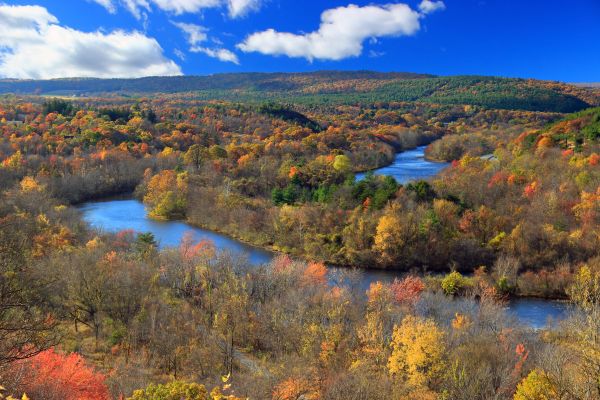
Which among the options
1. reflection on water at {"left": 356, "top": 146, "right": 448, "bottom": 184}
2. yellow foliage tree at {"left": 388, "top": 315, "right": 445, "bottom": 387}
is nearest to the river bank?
yellow foliage tree at {"left": 388, "top": 315, "right": 445, "bottom": 387}

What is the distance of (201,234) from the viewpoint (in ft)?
181

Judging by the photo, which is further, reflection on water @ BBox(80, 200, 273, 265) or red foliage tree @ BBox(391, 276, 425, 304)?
reflection on water @ BBox(80, 200, 273, 265)

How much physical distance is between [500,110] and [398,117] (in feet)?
105

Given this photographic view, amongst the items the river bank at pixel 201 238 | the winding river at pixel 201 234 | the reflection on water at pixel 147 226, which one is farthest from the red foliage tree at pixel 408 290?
the reflection on water at pixel 147 226

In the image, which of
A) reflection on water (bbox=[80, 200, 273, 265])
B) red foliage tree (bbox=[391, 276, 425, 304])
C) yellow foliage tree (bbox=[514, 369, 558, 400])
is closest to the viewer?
yellow foliage tree (bbox=[514, 369, 558, 400])

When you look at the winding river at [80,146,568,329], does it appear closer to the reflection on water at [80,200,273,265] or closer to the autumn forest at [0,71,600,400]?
the reflection on water at [80,200,273,265]

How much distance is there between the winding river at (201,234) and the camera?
3509 centimetres

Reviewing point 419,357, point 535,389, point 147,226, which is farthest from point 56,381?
point 147,226

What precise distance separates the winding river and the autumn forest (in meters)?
1.25

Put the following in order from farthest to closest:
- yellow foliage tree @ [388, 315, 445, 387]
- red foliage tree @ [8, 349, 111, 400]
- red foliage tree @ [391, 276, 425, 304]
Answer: red foliage tree @ [391, 276, 425, 304]
yellow foliage tree @ [388, 315, 445, 387]
red foliage tree @ [8, 349, 111, 400]

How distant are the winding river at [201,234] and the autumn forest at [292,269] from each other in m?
1.25

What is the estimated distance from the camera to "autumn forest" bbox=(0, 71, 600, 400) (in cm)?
1712

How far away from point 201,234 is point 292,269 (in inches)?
925

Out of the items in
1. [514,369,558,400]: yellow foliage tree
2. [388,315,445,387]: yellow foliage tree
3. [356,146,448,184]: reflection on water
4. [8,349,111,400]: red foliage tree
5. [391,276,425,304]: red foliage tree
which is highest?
[514,369,558,400]: yellow foliage tree
